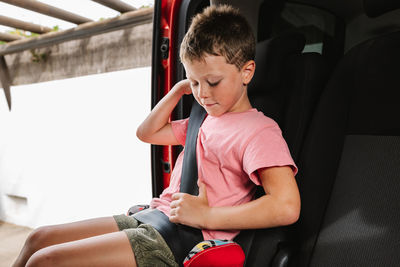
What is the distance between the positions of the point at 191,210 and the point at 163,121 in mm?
411

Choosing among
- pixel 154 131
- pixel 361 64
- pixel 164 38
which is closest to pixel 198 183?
pixel 154 131

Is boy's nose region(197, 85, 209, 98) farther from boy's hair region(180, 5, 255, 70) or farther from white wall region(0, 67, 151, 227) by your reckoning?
white wall region(0, 67, 151, 227)

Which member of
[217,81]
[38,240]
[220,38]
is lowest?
[38,240]

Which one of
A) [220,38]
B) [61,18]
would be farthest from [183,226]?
[61,18]

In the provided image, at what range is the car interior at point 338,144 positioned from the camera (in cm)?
76

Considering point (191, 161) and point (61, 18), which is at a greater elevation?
point (61, 18)

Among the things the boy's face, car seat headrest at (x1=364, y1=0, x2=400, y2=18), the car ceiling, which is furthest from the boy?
the car ceiling

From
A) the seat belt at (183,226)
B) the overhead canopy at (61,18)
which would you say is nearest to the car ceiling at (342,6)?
the seat belt at (183,226)

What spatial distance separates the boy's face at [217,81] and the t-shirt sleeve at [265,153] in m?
0.14

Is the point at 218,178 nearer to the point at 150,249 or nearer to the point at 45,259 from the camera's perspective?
the point at 150,249

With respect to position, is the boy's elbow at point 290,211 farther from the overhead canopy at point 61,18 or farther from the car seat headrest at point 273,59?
the overhead canopy at point 61,18

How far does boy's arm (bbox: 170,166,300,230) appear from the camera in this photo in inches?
29.1

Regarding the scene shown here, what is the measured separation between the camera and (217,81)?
84cm

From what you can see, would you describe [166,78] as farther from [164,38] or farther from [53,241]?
[53,241]
